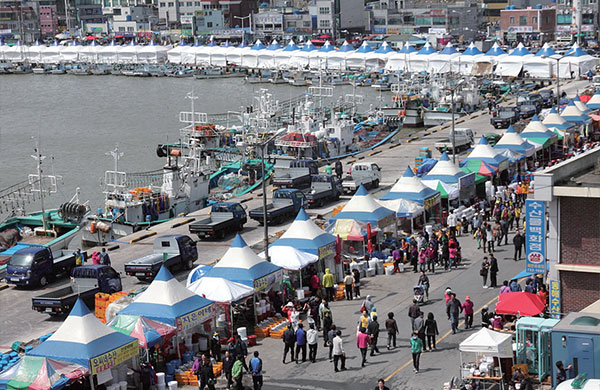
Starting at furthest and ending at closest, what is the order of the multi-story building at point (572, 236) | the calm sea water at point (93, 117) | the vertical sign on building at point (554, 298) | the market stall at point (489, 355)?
1. the calm sea water at point (93, 117)
2. the vertical sign on building at point (554, 298)
3. the multi-story building at point (572, 236)
4. the market stall at point (489, 355)

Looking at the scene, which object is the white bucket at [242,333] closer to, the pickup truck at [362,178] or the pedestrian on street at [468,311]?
the pedestrian on street at [468,311]

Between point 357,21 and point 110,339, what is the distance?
175m

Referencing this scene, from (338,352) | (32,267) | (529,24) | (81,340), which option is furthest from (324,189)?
(529,24)

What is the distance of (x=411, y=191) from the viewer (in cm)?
3769

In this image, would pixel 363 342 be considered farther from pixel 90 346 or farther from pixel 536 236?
pixel 90 346

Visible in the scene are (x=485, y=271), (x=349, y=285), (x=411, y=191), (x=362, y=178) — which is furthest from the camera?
(x=362, y=178)

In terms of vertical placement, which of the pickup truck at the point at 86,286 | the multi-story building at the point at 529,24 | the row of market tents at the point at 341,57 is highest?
the multi-story building at the point at 529,24

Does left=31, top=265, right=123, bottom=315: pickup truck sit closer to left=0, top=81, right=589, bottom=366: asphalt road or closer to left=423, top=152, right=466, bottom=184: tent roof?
left=0, top=81, right=589, bottom=366: asphalt road

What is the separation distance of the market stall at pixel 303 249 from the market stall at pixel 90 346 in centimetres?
788

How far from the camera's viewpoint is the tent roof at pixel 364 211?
34.6m

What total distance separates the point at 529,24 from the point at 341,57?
53242mm

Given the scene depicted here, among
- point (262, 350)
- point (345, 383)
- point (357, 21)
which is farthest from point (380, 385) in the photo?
point (357, 21)

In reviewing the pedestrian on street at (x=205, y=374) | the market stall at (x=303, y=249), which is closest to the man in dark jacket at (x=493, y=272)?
the market stall at (x=303, y=249)

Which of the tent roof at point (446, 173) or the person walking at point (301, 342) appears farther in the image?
the tent roof at point (446, 173)
